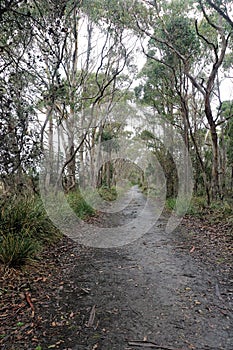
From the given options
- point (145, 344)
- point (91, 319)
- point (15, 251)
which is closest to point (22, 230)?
point (15, 251)

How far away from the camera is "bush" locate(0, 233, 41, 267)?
416 cm

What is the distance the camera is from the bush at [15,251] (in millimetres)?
4156

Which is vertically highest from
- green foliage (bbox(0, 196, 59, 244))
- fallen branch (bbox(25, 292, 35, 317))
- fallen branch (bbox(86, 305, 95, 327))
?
green foliage (bbox(0, 196, 59, 244))

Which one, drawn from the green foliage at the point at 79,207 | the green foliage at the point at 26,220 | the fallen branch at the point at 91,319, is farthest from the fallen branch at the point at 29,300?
the green foliage at the point at 79,207

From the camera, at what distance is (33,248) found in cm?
468

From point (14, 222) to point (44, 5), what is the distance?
13.2ft

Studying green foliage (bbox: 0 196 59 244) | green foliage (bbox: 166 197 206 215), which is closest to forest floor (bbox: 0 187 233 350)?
green foliage (bbox: 0 196 59 244)

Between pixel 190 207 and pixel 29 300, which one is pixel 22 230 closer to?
pixel 29 300

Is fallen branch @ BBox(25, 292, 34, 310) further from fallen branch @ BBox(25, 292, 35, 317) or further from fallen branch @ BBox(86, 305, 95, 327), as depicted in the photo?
fallen branch @ BBox(86, 305, 95, 327)

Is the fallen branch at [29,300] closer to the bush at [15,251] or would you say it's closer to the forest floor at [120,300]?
the forest floor at [120,300]

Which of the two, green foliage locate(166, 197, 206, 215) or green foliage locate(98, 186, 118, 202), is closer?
green foliage locate(166, 197, 206, 215)

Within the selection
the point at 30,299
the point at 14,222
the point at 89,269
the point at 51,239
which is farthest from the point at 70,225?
the point at 30,299

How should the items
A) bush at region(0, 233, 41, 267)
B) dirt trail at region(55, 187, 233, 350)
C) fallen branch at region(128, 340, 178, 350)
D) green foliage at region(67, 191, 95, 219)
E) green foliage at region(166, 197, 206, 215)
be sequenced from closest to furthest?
fallen branch at region(128, 340, 178, 350)
dirt trail at region(55, 187, 233, 350)
bush at region(0, 233, 41, 267)
green foliage at region(67, 191, 95, 219)
green foliage at region(166, 197, 206, 215)

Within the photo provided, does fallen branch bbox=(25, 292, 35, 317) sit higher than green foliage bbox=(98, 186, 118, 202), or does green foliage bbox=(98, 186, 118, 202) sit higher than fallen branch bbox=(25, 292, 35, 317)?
green foliage bbox=(98, 186, 118, 202)
